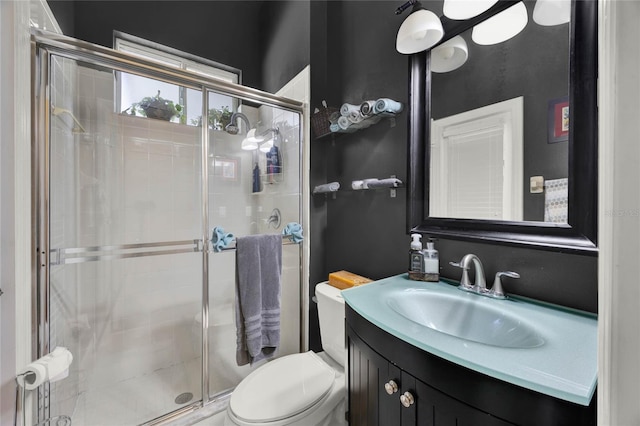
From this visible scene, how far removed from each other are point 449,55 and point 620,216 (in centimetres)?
115

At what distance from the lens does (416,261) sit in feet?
3.85

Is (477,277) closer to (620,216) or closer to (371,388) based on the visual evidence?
(371,388)

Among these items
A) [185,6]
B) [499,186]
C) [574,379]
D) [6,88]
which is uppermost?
[185,6]

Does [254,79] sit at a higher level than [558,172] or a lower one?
higher

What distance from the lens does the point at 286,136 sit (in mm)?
1805

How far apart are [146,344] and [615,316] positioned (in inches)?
82.1

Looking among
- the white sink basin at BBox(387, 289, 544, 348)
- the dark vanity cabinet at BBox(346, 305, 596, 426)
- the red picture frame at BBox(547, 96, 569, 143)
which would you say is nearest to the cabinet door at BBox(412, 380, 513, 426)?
the dark vanity cabinet at BBox(346, 305, 596, 426)

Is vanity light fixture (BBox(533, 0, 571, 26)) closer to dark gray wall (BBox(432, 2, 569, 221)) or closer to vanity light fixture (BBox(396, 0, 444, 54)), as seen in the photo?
dark gray wall (BBox(432, 2, 569, 221))

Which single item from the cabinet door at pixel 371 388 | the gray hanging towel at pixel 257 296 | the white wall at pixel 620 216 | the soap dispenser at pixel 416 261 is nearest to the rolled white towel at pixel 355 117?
the soap dispenser at pixel 416 261

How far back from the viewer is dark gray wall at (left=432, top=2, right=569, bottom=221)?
853mm

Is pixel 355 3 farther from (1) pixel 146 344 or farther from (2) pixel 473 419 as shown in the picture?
(1) pixel 146 344

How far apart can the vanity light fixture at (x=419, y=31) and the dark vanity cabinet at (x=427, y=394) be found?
1159 millimetres

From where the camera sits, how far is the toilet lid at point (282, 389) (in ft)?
3.45

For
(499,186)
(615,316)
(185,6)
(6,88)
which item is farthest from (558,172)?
(185,6)
